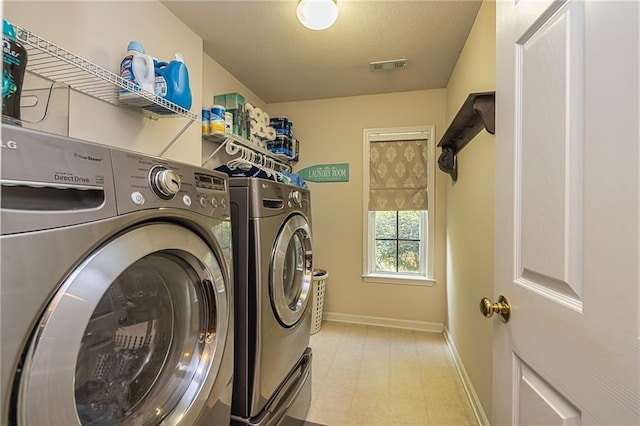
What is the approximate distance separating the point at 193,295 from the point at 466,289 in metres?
1.77

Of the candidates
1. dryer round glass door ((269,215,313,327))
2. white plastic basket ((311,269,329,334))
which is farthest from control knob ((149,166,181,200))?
white plastic basket ((311,269,329,334))

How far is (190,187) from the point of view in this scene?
0.80 m

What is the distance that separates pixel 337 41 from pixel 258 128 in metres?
0.94

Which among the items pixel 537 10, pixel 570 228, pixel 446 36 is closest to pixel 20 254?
pixel 570 228

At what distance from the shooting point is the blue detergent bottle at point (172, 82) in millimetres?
1421

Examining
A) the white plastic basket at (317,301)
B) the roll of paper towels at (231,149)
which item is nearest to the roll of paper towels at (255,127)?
the roll of paper towels at (231,149)

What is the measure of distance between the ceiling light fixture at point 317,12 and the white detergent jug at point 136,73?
2.69ft

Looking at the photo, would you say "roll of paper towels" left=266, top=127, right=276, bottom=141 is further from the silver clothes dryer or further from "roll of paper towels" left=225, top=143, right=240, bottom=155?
the silver clothes dryer

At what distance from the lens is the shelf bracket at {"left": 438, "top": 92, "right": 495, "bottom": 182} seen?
1358mm

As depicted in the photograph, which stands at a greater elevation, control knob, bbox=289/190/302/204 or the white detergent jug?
the white detergent jug

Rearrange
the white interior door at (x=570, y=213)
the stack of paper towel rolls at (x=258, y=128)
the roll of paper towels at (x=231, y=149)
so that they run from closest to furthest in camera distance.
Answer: the white interior door at (x=570, y=213) < the roll of paper towels at (x=231, y=149) < the stack of paper towel rolls at (x=258, y=128)

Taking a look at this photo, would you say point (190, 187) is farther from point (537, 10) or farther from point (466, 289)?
point (466, 289)

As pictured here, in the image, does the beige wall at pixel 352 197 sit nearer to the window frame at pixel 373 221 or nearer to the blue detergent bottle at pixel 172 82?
the window frame at pixel 373 221

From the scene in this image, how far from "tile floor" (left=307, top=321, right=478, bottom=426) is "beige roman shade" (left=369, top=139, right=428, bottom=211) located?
1.28 meters
